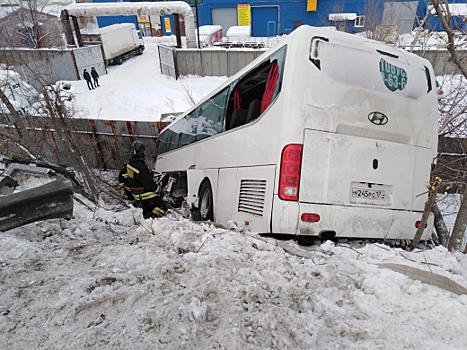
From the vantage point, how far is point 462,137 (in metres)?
6.32

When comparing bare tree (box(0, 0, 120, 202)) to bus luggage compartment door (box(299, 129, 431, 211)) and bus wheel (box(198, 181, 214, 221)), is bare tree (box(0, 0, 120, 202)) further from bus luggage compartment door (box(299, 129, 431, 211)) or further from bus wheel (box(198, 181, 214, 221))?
bus luggage compartment door (box(299, 129, 431, 211))

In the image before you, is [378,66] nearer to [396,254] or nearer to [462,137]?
[396,254]

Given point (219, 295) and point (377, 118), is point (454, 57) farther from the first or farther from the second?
point (219, 295)

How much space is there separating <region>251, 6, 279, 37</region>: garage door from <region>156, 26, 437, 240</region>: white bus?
1180 inches

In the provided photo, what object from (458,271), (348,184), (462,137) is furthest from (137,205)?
(462,137)

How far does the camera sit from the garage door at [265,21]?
2908 cm

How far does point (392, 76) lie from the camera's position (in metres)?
3.02

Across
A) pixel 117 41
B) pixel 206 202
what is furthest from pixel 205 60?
pixel 206 202

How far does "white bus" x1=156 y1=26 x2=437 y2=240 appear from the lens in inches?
110

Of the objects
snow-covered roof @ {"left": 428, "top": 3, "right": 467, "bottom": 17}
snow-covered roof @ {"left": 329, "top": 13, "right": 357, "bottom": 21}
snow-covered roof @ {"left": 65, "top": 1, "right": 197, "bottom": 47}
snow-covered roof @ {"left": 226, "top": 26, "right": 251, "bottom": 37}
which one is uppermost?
snow-covered roof @ {"left": 65, "top": 1, "right": 197, "bottom": 47}

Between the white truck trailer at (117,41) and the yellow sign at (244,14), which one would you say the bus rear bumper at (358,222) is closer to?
the white truck trailer at (117,41)

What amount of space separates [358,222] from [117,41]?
2533 cm

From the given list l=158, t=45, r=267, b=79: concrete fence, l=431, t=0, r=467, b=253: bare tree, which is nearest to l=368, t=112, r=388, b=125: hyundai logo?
l=431, t=0, r=467, b=253: bare tree

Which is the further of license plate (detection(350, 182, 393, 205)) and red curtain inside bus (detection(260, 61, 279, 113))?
red curtain inside bus (detection(260, 61, 279, 113))
